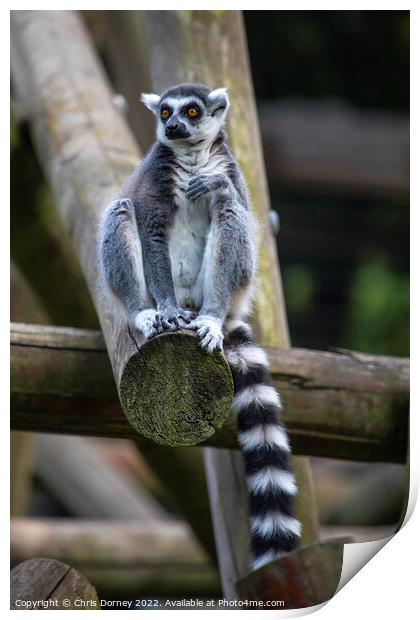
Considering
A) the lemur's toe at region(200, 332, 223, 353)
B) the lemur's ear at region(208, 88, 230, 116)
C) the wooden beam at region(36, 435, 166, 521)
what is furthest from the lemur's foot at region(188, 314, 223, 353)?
the wooden beam at region(36, 435, 166, 521)

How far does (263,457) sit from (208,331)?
408 mm

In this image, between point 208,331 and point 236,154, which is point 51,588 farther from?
point 236,154

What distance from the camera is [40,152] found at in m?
4.06

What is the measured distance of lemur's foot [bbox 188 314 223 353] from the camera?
2320mm

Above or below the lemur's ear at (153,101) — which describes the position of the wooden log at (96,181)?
below

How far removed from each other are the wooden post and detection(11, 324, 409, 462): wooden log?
0.68 ft

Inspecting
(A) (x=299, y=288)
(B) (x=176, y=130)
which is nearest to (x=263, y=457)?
(B) (x=176, y=130)

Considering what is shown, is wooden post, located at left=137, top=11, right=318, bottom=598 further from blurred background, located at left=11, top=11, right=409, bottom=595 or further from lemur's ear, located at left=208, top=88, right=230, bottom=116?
blurred background, located at left=11, top=11, right=409, bottom=595

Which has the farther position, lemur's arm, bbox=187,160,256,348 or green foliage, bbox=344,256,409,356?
green foliage, bbox=344,256,409,356

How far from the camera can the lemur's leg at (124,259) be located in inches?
108

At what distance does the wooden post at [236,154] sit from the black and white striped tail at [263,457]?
544 millimetres

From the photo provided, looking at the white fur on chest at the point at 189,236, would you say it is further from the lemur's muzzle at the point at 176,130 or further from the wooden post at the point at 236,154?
the wooden post at the point at 236,154

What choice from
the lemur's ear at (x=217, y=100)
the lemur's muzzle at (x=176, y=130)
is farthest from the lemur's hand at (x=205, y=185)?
the lemur's ear at (x=217, y=100)
